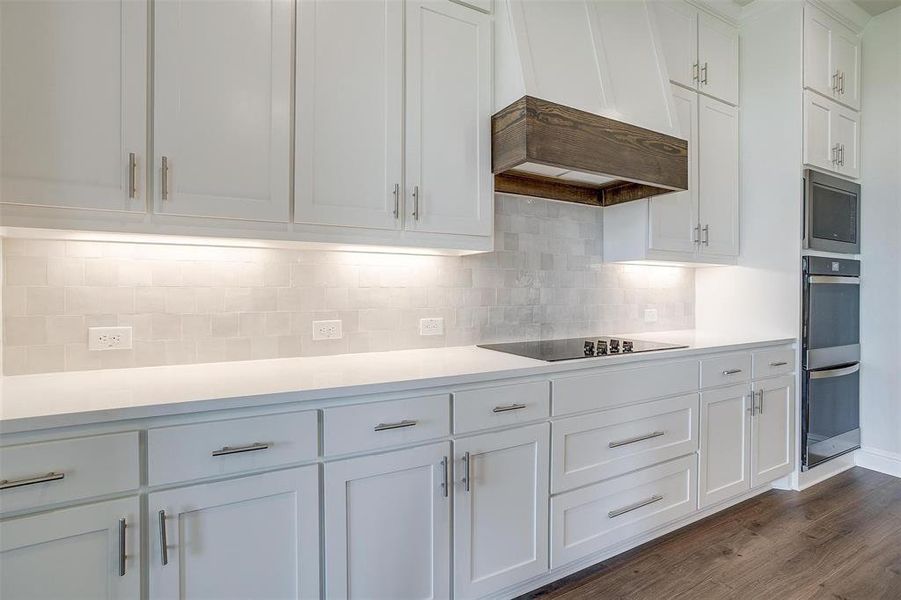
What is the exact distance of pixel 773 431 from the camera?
2695mm

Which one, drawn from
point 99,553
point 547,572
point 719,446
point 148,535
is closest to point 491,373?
point 547,572

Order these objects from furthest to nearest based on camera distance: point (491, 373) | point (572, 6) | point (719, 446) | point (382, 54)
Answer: point (719, 446) < point (572, 6) < point (382, 54) < point (491, 373)

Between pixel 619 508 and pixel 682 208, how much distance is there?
1762 millimetres

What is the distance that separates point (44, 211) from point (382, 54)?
1.24 meters

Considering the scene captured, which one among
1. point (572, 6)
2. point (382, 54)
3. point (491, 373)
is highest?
point (572, 6)

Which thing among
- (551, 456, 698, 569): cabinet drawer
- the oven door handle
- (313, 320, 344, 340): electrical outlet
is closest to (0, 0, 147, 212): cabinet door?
(313, 320, 344, 340): electrical outlet

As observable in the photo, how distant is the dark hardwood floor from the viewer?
1882 millimetres

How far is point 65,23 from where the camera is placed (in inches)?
51.7

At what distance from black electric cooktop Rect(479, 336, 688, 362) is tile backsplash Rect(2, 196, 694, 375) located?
141mm

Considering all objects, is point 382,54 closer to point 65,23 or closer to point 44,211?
point 65,23

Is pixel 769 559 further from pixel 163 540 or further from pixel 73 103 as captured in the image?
pixel 73 103

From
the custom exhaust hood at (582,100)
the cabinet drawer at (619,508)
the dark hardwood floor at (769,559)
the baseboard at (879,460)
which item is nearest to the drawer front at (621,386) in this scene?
the cabinet drawer at (619,508)

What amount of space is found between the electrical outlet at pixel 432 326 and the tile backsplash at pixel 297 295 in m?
0.03

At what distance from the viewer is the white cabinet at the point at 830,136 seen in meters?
2.80
